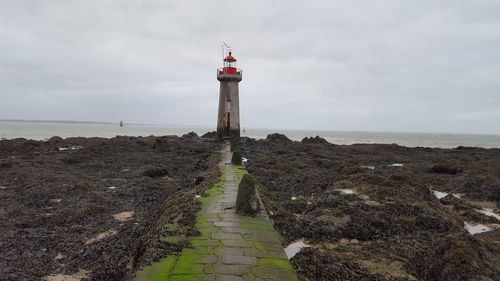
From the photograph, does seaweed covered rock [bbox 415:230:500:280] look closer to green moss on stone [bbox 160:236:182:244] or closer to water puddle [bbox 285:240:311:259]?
water puddle [bbox 285:240:311:259]

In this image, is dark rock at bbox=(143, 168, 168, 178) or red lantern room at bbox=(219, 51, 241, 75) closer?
dark rock at bbox=(143, 168, 168, 178)

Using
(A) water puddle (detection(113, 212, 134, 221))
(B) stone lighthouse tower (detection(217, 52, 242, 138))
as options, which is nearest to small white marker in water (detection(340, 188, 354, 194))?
(A) water puddle (detection(113, 212, 134, 221))

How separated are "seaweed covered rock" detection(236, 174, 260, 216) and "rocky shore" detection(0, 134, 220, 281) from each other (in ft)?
2.89

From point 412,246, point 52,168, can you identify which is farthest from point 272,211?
point 52,168

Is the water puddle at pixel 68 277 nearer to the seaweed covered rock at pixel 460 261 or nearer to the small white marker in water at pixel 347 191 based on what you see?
the seaweed covered rock at pixel 460 261

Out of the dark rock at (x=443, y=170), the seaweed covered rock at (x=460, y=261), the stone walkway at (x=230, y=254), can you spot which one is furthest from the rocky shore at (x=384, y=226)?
the dark rock at (x=443, y=170)

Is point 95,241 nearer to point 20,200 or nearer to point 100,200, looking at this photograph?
point 100,200

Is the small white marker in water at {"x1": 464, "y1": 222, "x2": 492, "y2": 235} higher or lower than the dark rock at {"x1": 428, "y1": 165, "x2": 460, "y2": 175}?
lower

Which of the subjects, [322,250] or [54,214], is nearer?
[322,250]

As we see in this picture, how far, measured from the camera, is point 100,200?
9.79 meters

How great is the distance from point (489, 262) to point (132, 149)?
22655mm

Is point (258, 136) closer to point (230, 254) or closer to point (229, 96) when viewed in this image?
point (229, 96)

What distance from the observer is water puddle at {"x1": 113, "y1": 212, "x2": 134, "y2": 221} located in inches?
327

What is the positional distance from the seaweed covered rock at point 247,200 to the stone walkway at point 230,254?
162mm
